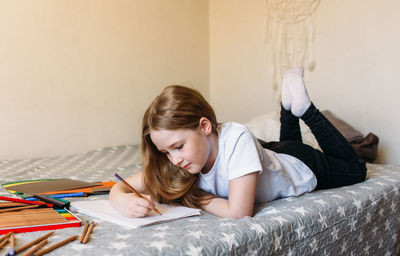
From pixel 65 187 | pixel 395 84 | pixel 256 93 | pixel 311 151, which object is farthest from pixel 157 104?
pixel 256 93

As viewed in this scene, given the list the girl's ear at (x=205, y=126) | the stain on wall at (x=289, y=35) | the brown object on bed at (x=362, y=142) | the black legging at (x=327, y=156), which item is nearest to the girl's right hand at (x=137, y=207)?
the girl's ear at (x=205, y=126)

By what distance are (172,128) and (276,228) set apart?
1.16 feet

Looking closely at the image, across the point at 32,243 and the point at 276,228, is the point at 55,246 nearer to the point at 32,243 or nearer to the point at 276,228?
the point at 32,243

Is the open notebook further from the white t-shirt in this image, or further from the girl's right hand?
the white t-shirt

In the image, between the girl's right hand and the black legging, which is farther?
the black legging

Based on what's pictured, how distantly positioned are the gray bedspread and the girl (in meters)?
0.05

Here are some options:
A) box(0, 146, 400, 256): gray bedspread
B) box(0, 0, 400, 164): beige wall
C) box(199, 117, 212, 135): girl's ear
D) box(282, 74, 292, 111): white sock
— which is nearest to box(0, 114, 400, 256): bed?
box(0, 146, 400, 256): gray bedspread

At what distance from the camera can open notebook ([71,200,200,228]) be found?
0.86 m

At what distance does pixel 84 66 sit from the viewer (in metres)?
2.28

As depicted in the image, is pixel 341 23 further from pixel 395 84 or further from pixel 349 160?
pixel 349 160

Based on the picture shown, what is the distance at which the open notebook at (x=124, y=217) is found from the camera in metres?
0.86

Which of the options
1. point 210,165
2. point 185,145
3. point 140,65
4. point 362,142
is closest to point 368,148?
point 362,142

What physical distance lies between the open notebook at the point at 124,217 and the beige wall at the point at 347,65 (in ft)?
4.82

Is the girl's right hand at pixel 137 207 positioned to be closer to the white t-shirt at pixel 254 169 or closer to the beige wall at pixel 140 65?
the white t-shirt at pixel 254 169
